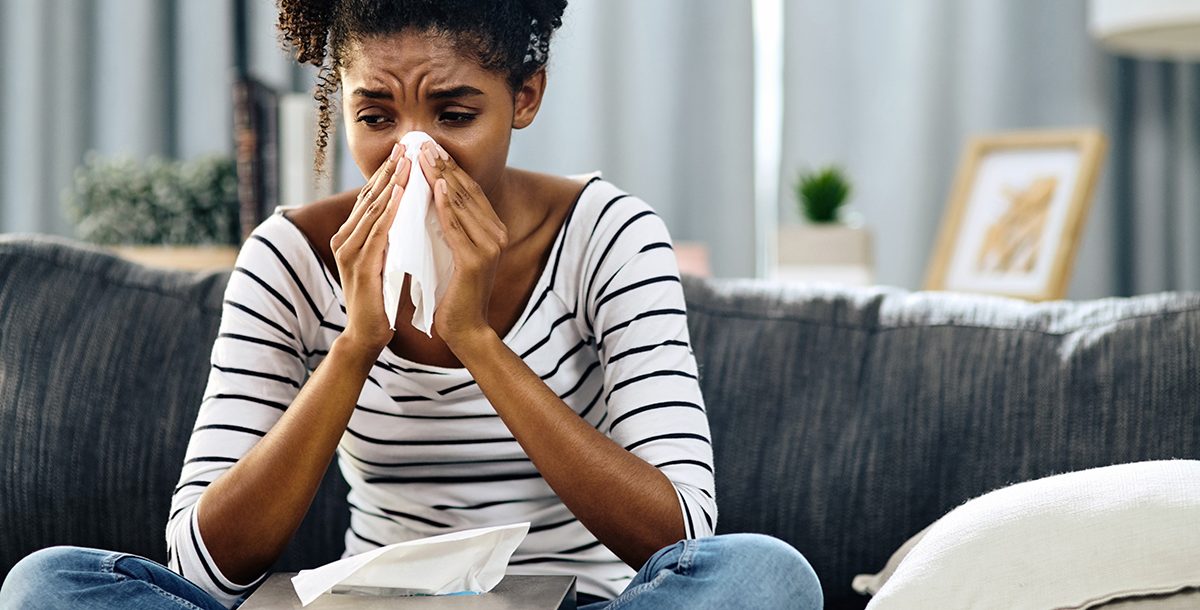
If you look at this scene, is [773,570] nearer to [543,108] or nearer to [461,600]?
[461,600]

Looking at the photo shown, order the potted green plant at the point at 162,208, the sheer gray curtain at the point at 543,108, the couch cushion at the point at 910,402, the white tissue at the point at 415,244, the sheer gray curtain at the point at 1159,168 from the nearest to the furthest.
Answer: the white tissue at the point at 415,244, the couch cushion at the point at 910,402, the potted green plant at the point at 162,208, the sheer gray curtain at the point at 1159,168, the sheer gray curtain at the point at 543,108

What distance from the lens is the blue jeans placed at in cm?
→ 82

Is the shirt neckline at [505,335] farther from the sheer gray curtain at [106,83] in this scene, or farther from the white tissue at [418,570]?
the sheer gray curtain at [106,83]

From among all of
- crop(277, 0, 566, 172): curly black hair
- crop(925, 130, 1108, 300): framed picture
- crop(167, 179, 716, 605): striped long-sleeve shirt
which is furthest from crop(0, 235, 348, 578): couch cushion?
crop(925, 130, 1108, 300): framed picture

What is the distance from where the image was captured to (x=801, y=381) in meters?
1.33

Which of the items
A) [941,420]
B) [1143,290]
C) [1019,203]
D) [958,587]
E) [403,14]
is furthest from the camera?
[1143,290]

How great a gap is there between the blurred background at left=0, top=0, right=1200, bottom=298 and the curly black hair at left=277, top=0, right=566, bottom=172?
3.47ft

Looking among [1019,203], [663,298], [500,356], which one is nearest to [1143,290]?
[1019,203]

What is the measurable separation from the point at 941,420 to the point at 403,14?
2.24 ft

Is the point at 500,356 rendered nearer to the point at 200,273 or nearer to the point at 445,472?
the point at 445,472

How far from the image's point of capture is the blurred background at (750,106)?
7.42 feet

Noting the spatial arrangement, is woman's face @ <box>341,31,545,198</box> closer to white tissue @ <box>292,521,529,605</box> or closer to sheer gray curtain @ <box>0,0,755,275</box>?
white tissue @ <box>292,521,529,605</box>

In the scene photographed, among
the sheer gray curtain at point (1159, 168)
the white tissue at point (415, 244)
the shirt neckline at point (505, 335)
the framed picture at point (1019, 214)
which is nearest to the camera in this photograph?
the white tissue at point (415, 244)

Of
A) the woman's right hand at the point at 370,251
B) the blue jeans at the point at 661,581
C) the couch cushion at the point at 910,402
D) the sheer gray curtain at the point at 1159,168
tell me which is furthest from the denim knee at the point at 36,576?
the sheer gray curtain at the point at 1159,168
